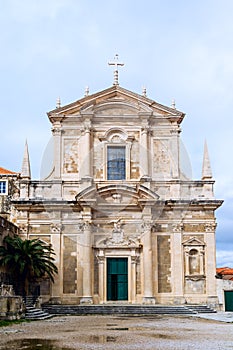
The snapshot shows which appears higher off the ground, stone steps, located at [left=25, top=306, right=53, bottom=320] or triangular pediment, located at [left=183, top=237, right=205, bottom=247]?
triangular pediment, located at [left=183, top=237, right=205, bottom=247]

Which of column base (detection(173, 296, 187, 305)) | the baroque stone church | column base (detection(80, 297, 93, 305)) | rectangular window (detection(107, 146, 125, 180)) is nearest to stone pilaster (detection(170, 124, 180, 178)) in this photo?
the baroque stone church

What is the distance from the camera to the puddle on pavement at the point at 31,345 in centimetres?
1158

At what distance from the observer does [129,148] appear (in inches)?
1201

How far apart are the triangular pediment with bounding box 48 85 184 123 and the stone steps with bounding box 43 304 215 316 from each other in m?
10.1

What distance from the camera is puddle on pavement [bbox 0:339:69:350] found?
38.0 feet

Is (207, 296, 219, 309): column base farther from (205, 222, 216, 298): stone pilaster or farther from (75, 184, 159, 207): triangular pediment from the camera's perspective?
(75, 184, 159, 207): triangular pediment

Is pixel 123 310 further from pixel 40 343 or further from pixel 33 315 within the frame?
pixel 40 343

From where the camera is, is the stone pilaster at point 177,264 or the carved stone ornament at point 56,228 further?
the carved stone ornament at point 56,228

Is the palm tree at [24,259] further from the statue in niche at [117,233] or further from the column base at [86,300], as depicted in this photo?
the statue in niche at [117,233]

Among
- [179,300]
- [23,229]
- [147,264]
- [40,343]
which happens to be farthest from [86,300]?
[40,343]

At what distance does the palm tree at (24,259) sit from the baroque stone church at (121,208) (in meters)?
1.17

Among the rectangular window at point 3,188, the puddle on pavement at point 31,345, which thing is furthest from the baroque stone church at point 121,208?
the puddle on pavement at point 31,345

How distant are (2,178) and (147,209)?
12420 millimetres

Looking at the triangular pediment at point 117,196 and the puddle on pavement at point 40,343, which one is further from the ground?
the triangular pediment at point 117,196
